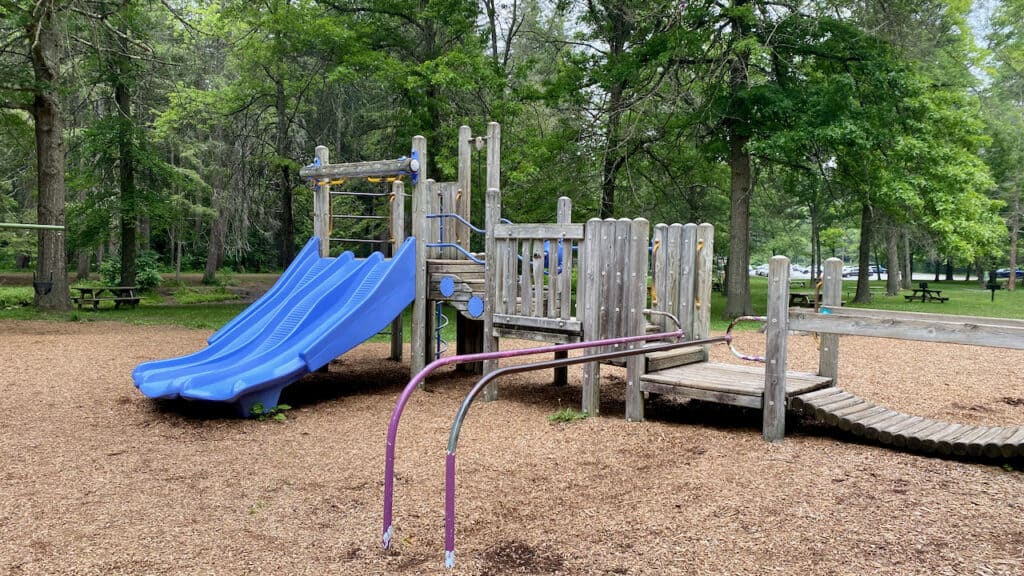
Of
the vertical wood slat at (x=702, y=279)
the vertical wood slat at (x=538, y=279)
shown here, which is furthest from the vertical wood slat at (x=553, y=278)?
the vertical wood slat at (x=702, y=279)

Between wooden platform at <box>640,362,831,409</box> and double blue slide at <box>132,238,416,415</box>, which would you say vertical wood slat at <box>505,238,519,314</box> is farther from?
wooden platform at <box>640,362,831,409</box>

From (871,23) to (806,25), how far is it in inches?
53.5

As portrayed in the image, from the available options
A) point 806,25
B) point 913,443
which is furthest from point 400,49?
point 913,443

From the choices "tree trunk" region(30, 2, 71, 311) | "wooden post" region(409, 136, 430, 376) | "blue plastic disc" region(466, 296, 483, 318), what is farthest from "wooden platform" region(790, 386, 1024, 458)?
"tree trunk" region(30, 2, 71, 311)

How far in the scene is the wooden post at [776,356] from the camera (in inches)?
206

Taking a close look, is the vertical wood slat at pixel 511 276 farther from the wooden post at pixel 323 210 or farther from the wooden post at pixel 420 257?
the wooden post at pixel 323 210

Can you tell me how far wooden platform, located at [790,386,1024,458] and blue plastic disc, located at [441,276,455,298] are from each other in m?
3.67

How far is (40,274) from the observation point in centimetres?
1602

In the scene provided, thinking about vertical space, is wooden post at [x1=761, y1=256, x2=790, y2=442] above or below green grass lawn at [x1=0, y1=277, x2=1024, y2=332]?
above

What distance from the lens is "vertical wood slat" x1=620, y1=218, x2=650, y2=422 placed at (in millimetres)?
6082

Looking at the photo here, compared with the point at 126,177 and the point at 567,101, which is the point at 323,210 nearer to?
the point at 567,101

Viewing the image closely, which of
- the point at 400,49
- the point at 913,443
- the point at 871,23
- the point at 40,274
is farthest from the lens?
the point at 400,49

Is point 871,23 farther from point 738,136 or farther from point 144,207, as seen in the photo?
point 144,207

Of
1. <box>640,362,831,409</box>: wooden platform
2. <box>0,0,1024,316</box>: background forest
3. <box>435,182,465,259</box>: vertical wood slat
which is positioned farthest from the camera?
<box>0,0,1024,316</box>: background forest
